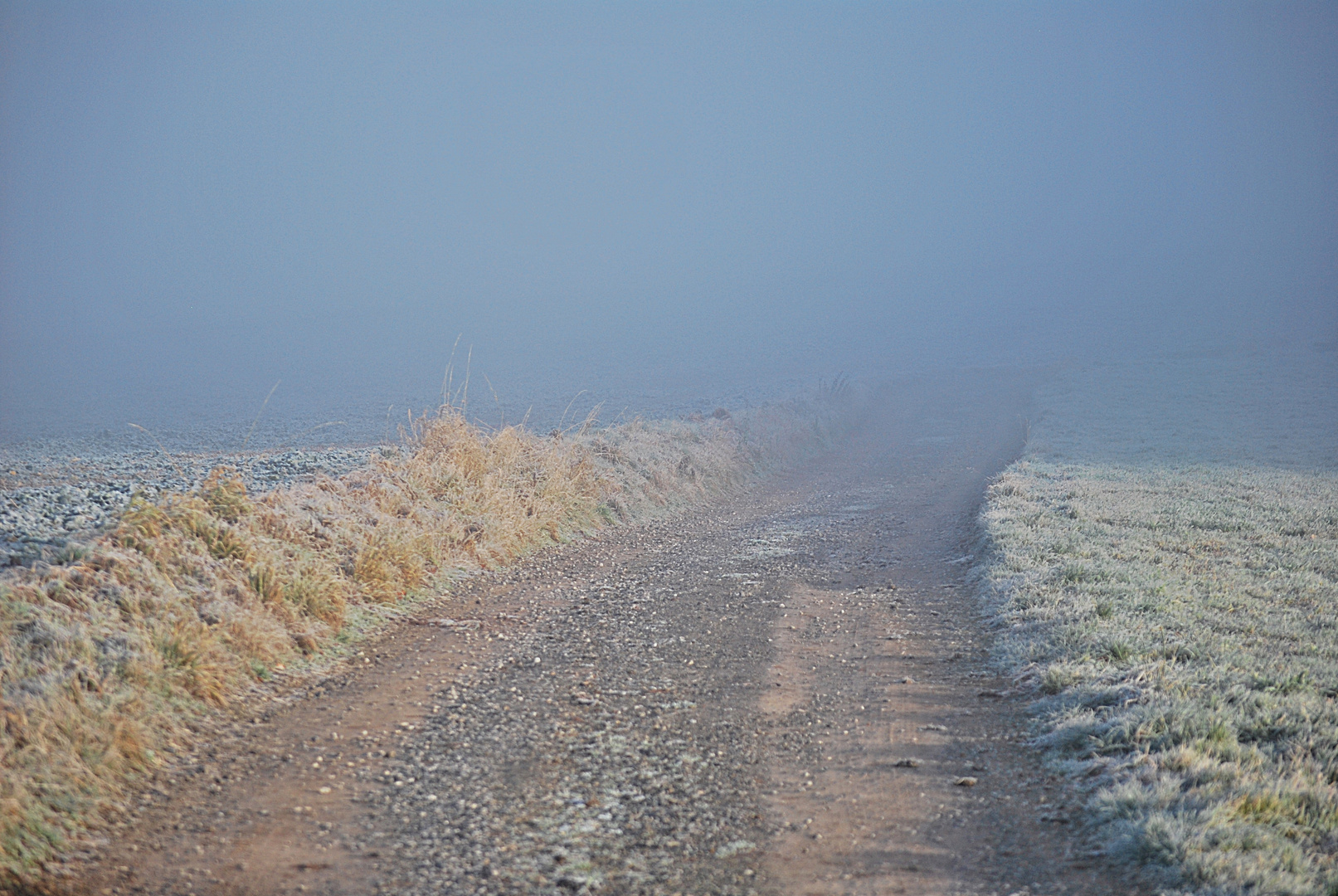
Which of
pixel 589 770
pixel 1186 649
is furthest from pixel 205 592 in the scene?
pixel 1186 649

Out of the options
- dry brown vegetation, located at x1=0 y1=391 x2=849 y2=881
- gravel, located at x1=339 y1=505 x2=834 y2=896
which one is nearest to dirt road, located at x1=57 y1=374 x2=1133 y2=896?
gravel, located at x1=339 y1=505 x2=834 y2=896

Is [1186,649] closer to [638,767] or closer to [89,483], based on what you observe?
[638,767]

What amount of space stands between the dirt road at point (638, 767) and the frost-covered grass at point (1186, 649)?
1.08ft

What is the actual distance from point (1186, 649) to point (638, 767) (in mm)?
4192

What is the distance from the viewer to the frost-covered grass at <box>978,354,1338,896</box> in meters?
3.81

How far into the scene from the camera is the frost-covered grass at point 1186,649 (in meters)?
3.81

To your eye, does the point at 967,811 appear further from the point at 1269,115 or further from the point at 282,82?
the point at 1269,115

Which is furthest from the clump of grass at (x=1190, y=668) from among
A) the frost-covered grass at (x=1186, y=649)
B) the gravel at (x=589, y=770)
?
the gravel at (x=589, y=770)

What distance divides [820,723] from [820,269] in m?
95.0

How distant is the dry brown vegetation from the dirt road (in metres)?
0.33

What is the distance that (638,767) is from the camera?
481 cm

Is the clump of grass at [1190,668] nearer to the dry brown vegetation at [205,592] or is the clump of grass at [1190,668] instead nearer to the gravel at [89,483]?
the dry brown vegetation at [205,592]

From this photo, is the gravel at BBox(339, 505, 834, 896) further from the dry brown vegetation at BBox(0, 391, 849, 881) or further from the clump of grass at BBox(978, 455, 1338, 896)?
the clump of grass at BBox(978, 455, 1338, 896)

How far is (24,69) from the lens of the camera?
175 metres
